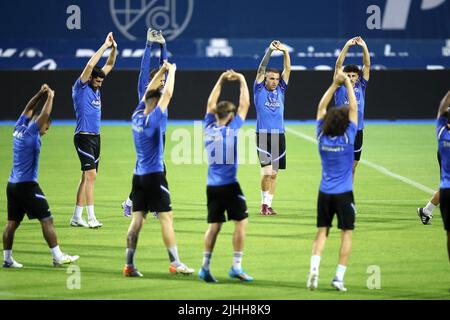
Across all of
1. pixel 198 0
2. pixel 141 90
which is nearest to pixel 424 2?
pixel 198 0

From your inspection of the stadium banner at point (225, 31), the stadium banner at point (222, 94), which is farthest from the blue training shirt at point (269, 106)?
the stadium banner at point (225, 31)

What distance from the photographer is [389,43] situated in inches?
1430

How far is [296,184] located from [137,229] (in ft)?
32.1

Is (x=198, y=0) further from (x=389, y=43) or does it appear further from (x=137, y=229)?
(x=137, y=229)

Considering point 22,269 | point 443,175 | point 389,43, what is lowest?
point 22,269

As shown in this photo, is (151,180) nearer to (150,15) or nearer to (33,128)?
(33,128)

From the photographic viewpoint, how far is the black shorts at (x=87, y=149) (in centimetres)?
1691

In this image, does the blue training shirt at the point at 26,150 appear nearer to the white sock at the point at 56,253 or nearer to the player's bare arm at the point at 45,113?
the player's bare arm at the point at 45,113

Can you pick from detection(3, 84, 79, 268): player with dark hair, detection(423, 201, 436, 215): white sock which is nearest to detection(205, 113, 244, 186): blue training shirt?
detection(3, 84, 79, 268): player with dark hair

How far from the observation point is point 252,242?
15.4 meters

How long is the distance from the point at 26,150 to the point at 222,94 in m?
22.8

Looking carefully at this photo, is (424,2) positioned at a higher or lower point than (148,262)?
higher

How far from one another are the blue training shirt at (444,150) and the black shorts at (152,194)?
3458mm

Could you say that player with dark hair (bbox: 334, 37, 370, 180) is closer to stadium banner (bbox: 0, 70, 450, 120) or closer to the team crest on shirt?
the team crest on shirt
